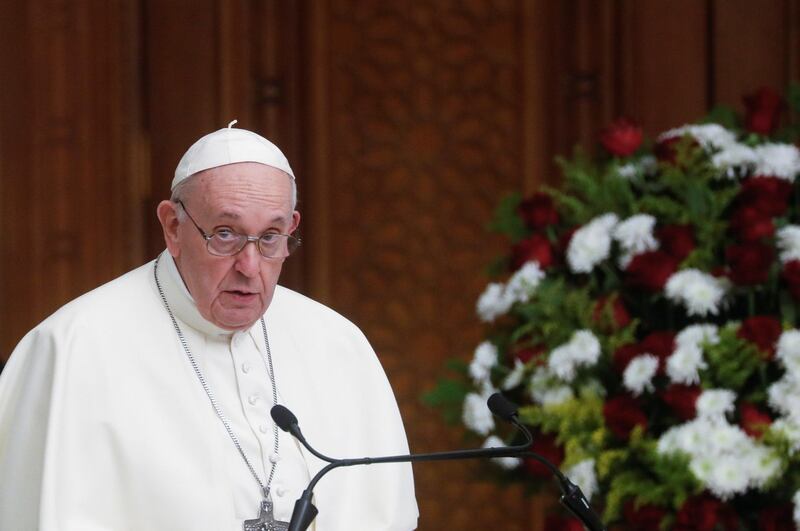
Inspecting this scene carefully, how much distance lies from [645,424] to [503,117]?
7.11 feet

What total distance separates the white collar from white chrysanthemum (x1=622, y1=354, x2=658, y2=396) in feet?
4.71

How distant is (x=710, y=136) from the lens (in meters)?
4.51

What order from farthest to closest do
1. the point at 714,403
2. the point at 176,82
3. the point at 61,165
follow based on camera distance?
the point at 176,82 → the point at 61,165 → the point at 714,403

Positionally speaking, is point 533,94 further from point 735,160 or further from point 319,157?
point 735,160

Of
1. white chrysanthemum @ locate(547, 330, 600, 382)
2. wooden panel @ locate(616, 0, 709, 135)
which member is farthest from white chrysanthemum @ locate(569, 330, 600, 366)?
wooden panel @ locate(616, 0, 709, 135)

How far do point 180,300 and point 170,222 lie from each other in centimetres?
20

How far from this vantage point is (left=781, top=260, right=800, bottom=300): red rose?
406 cm

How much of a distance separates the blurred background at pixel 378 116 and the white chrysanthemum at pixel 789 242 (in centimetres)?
167

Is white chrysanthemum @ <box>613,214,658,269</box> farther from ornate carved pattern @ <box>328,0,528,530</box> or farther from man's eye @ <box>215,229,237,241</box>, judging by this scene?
man's eye @ <box>215,229,237,241</box>

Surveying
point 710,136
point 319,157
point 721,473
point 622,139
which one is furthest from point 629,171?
point 319,157

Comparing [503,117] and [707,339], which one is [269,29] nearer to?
[503,117]

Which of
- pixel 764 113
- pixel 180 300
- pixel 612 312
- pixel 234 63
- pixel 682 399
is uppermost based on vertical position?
pixel 234 63

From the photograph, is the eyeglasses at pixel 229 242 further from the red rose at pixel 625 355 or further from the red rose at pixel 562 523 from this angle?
the red rose at pixel 562 523

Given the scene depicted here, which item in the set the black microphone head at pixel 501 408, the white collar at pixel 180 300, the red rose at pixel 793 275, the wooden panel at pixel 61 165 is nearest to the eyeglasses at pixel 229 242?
the white collar at pixel 180 300
